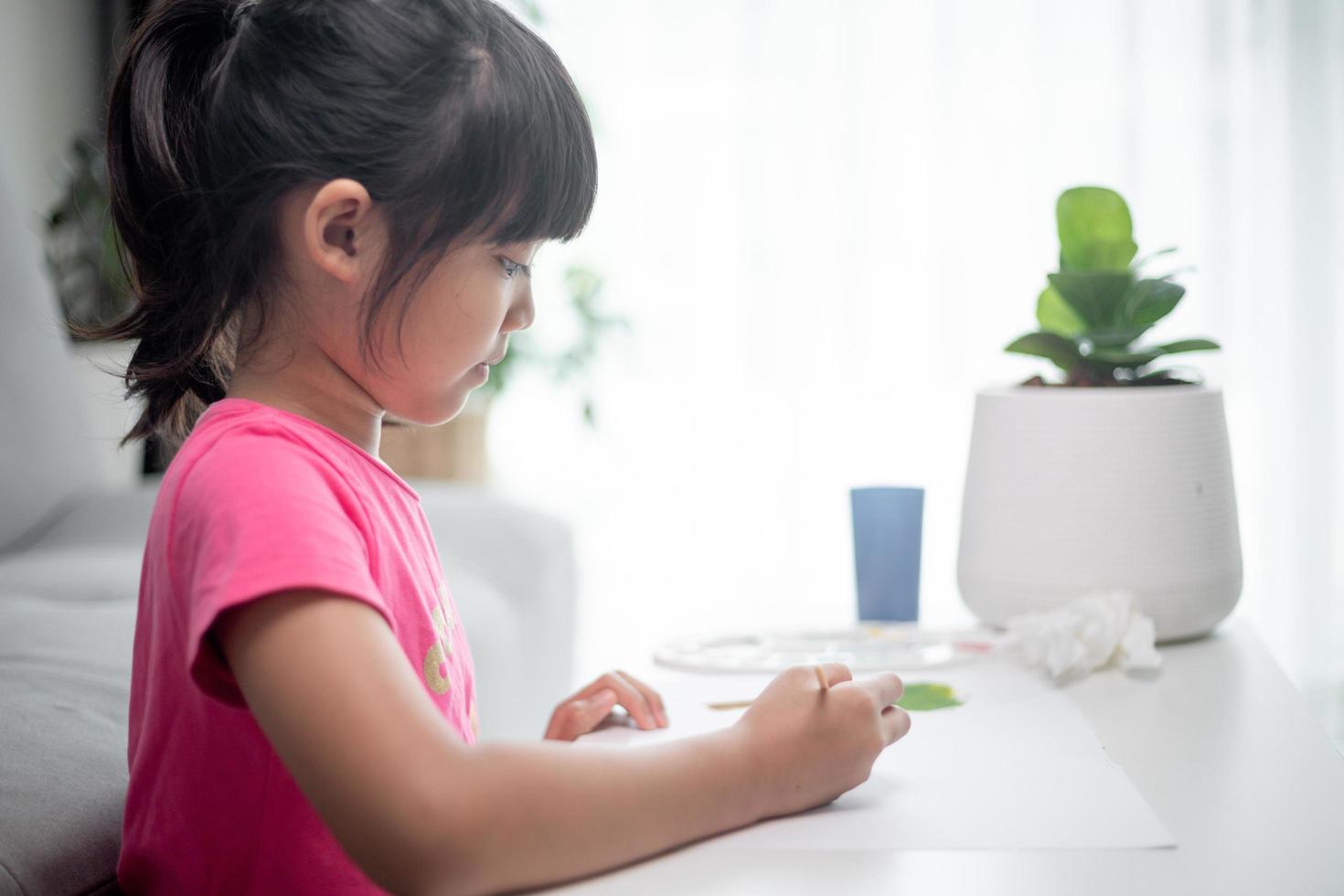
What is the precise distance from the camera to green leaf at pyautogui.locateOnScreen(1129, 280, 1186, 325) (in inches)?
34.7

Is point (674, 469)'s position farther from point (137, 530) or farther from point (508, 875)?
point (508, 875)

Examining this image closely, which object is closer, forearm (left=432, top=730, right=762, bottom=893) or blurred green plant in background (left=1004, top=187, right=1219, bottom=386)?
forearm (left=432, top=730, right=762, bottom=893)

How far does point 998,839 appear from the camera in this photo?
0.51m

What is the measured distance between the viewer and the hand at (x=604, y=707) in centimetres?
70

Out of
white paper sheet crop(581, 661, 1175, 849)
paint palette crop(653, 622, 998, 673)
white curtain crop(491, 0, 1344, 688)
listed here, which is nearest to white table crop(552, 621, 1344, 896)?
white paper sheet crop(581, 661, 1175, 849)

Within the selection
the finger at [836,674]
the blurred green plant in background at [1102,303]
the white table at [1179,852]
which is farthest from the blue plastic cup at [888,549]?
the finger at [836,674]

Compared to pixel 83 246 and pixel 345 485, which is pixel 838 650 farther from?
pixel 83 246

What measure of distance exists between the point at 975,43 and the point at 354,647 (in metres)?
2.56

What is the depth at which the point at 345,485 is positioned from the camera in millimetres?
557

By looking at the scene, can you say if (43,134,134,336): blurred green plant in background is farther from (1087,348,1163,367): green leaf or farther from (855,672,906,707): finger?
(855,672,906,707): finger

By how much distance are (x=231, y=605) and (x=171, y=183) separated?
28cm

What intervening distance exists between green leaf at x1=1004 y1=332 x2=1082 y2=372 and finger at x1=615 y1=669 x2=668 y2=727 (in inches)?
15.5

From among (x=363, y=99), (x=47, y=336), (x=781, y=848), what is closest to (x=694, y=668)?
(x=781, y=848)

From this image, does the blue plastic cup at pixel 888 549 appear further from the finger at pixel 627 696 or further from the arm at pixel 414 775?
the arm at pixel 414 775
